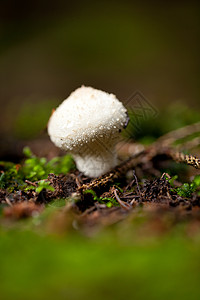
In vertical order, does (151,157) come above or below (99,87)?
below

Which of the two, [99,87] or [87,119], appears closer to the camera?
[87,119]

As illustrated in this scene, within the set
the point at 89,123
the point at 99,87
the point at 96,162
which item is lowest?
the point at 96,162

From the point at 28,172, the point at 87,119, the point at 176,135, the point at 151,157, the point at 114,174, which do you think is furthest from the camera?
the point at 176,135

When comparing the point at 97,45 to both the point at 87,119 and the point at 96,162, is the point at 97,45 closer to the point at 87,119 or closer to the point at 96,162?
the point at 96,162

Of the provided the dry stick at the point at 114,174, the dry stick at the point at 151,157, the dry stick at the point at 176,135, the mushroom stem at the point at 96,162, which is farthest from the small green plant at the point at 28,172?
the dry stick at the point at 176,135

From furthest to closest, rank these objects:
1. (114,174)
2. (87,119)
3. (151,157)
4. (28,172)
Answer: (151,157)
(28,172)
(114,174)
(87,119)

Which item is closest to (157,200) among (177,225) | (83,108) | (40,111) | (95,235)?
(177,225)

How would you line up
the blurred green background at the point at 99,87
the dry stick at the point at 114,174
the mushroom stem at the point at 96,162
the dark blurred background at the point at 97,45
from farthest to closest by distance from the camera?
the dark blurred background at the point at 97,45, the mushroom stem at the point at 96,162, the dry stick at the point at 114,174, the blurred green background at the point at 99,87

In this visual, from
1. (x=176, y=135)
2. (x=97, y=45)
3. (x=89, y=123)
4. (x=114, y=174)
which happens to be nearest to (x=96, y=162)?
(x=114, y=174)

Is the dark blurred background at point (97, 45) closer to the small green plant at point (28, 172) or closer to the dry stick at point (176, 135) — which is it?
the dry stick at point (176, 135)
